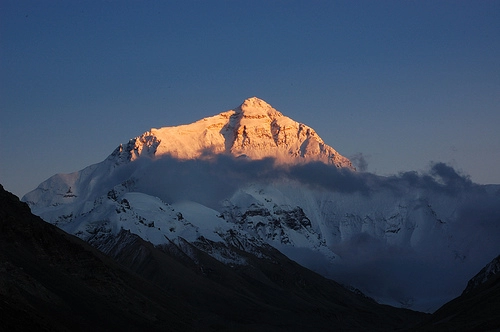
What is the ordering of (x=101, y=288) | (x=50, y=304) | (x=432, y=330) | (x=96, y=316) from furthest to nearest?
(x=101, y=288) → (x=432, y=330) → (x=96, y=316) → (x=50, y=304)

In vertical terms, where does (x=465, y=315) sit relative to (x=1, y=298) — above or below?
above

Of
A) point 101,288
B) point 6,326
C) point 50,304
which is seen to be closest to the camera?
point 6,326

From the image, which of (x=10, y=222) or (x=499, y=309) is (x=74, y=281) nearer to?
(x=10, y=222)

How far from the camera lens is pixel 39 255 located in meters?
188

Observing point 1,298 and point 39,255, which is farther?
point 39,255

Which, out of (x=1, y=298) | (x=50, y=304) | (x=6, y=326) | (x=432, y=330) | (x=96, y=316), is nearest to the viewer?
(x=6, y=326)

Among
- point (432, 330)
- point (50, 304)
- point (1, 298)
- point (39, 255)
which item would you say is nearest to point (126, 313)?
point (39, 255)

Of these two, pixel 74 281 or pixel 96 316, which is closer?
pixel 96 316

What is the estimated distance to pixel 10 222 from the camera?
18938cm

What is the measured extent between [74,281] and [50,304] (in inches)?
1336

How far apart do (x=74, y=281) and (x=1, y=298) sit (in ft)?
196

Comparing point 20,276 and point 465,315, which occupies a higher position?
point 465,315

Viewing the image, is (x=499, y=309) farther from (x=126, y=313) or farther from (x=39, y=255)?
(x=39, y=255)

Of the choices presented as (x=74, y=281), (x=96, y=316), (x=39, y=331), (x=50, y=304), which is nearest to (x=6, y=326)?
(x=39, y=331)
